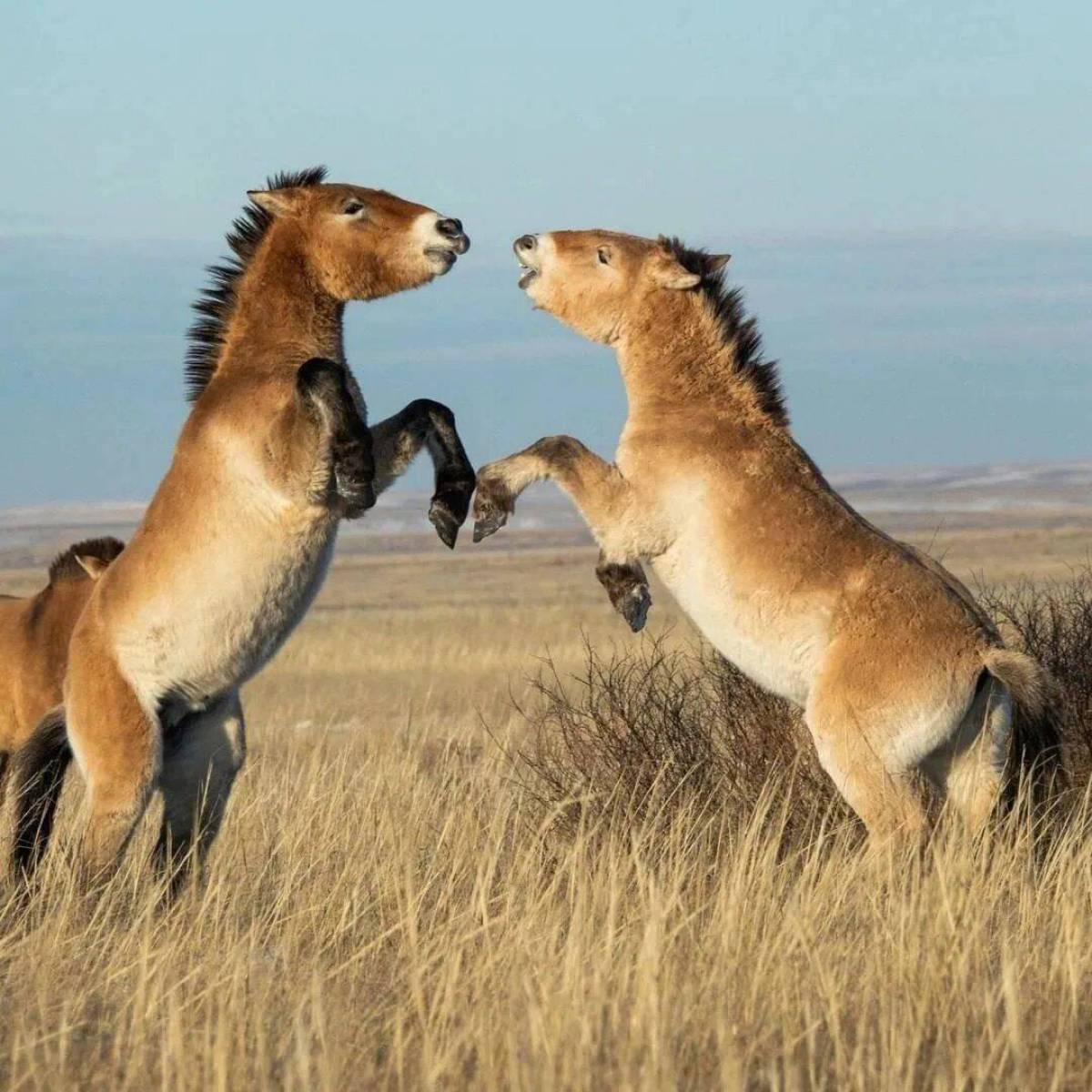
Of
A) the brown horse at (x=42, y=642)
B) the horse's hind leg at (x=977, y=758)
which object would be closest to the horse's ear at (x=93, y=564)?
the brown horse at (x=42, y=642)

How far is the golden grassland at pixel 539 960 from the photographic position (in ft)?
14.0

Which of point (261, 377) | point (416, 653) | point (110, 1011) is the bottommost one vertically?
point (416, 653)

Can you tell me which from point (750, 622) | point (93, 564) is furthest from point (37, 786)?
point (750, 622)

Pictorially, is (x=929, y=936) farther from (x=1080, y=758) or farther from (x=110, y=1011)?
(x=1080, y=758)

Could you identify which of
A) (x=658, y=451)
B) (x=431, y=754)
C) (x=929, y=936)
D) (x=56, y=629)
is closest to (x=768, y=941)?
(x=929, y=936)

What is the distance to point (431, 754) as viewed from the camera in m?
13.3

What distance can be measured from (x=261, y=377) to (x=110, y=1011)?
249 cm

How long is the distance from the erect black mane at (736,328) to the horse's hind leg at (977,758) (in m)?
1.44

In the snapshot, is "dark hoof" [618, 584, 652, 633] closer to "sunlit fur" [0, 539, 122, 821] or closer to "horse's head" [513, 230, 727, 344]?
"horse's head" [513, 230, 727, 344]

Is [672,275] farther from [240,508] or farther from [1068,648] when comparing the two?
[1068,648]

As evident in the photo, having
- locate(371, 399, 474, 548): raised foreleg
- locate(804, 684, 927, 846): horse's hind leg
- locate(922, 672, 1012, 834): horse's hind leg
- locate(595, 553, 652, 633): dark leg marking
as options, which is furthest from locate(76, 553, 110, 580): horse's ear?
locate(922, 672, 1012, 834): horse's hind leg

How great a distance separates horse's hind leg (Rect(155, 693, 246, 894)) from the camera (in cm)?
680

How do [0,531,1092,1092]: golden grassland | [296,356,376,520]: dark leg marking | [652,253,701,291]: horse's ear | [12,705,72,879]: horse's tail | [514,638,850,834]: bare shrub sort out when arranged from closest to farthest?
[0,531,1092,1092]: golden grassland < [296,356,376,520]: dark leg marking < [12,705,72,879]: horse's tail < [652,253,701,291]: horse's ear < [514,638,850,834]: bare shrub

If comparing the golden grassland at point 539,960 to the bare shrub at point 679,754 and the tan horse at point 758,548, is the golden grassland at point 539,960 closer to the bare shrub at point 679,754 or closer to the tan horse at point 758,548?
the bare shrub at point 679,754
